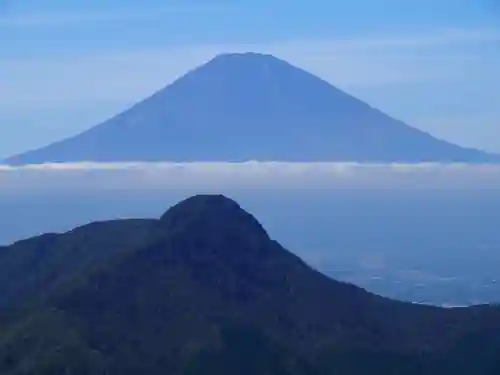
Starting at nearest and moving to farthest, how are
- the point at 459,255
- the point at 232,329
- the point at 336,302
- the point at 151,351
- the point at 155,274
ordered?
the point at 151,351 → the point at 232,329 → the point at 155,274 → the point at 336,302 → the point at 459,255

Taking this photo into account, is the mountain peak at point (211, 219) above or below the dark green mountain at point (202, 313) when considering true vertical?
above

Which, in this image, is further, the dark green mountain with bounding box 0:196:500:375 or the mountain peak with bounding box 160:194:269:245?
the mountain peak with bounding box 160:194:269:245

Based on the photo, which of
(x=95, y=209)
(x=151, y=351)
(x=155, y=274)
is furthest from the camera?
(x=95, y=209)

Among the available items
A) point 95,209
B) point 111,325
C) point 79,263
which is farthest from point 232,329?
point 95,209

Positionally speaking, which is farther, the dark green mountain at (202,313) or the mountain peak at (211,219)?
the mountain peak at (211,219)

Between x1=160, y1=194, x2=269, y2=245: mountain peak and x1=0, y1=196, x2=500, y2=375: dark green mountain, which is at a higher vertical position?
x1=160, y1=194, x2=269, y2=245: mountain peak

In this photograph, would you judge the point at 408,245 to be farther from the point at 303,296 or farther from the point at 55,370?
the point at 55,370

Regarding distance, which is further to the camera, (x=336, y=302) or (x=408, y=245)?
(x=408, y=245)

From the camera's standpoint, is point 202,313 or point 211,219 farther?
point 211,219
